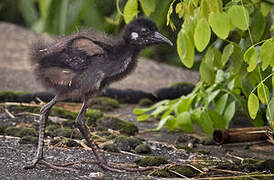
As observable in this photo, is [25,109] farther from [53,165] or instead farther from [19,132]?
[53,165]

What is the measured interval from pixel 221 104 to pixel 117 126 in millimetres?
847

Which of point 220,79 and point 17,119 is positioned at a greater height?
point 220,79

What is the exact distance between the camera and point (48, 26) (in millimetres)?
8609

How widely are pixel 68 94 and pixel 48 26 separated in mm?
5748

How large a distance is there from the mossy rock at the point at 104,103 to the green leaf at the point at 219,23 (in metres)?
2.48

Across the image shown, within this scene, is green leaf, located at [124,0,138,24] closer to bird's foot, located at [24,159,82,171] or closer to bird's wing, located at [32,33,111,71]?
bird's wing, located at [32,33,111,71]

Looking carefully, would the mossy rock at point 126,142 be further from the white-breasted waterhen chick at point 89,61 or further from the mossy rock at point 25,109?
the mossy rock at point 25,109

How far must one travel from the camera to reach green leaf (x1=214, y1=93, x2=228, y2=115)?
4.10 meters

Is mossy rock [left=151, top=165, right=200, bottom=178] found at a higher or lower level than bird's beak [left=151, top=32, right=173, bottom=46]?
lower

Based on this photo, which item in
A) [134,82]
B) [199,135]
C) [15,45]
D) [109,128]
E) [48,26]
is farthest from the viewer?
[48,26]

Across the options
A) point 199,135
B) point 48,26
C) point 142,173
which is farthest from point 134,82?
point 142,173

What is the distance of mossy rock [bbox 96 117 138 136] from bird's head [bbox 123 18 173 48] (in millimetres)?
1228

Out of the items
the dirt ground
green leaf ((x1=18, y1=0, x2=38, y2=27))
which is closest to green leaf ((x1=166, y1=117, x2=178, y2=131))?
the dirt ground

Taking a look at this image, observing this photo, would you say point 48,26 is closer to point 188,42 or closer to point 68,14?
point 68,14
